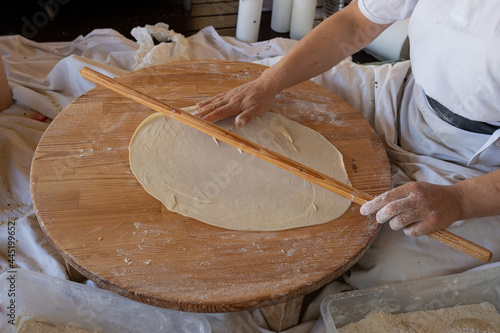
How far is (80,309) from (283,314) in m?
0.51

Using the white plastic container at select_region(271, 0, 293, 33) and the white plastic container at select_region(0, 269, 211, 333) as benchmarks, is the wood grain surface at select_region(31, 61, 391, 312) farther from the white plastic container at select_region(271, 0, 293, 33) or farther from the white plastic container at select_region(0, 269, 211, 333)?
the white plastic container at select_region(271, 0, 293, 33)

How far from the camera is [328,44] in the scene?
1387mm

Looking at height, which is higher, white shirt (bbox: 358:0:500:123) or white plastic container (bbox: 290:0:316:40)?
white shirt (bbox: 358:0:500:123)

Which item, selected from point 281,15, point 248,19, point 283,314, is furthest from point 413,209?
point 281,15

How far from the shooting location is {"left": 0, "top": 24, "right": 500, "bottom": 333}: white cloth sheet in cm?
119

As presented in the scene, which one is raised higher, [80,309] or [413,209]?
[413,209]

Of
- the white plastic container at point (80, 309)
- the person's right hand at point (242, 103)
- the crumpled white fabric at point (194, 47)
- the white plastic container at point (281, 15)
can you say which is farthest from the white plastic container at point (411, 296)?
the white plastic container at point (281, 15)

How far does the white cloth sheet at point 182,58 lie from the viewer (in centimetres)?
119

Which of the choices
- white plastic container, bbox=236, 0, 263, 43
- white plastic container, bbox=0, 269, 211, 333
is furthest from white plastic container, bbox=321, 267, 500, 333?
white plastic container, bbox=236, 0, 263, 43

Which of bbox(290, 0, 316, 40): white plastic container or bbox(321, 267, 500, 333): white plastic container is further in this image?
bbox(290, 0, 316, 40): white plastic container

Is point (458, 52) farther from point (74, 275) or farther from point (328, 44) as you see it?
point (74, 275)

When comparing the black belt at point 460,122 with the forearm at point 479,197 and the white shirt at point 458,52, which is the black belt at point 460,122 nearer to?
the white shirt at point 458,52

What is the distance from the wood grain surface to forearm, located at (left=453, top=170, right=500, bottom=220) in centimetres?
20

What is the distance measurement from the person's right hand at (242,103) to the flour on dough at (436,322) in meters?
0.62
